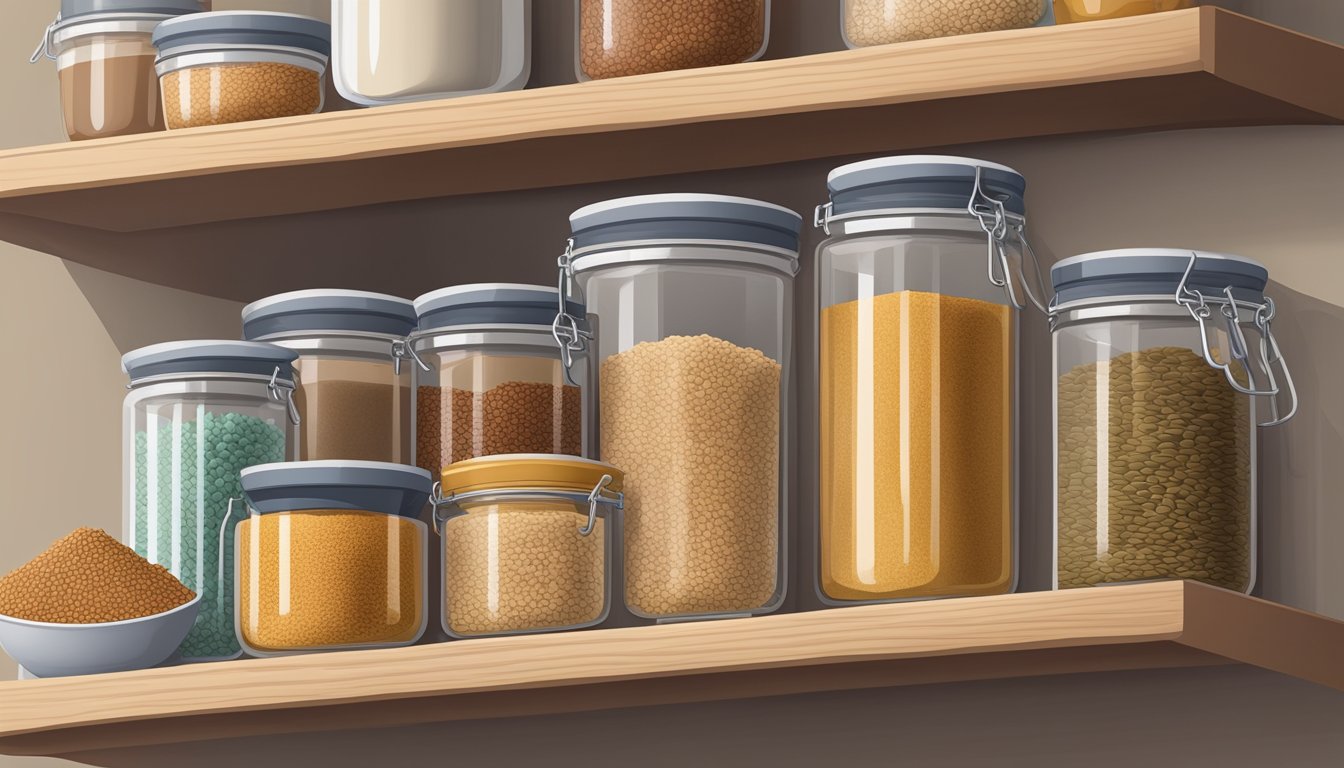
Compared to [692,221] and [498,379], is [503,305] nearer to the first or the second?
[498,379]

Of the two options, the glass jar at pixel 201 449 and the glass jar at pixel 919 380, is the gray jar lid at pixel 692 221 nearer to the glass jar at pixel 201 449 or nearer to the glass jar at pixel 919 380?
the glass jar at pixel 919 380

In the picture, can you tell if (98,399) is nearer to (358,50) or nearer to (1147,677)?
(358,50)

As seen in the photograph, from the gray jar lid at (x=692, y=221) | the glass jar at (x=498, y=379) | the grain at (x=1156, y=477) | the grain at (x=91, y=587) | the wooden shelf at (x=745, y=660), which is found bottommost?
the wooden shelf at (x=745, y=660)

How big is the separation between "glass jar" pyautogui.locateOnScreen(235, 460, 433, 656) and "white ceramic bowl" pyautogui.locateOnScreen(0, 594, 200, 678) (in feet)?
0.16

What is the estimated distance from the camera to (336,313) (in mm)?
1375

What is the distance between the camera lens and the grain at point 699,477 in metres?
1.21

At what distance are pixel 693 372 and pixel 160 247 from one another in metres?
0.60

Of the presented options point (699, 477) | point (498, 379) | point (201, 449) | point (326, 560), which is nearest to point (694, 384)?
point (699, 477)

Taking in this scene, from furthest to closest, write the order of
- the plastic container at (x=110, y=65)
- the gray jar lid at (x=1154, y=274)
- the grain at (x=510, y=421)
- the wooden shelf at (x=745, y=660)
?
the plastic container at (x=110, y=65) → the grain at (x=510, y=421) → the gray jar lid at (x=1154, y=274) → the wooden shelf at (x=745, y=660)

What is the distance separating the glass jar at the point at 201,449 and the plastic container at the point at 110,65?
201 millimetres

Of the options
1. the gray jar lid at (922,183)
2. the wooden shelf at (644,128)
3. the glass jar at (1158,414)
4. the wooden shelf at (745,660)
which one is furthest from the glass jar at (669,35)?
the wooden shelf at (745,660)

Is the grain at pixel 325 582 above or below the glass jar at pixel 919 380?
below

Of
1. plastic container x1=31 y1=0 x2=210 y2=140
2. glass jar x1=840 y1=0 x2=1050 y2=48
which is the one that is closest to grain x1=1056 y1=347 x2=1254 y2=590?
glass jar x1=840 y1=0 x2=1050 y2=48

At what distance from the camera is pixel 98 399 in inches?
64.0
